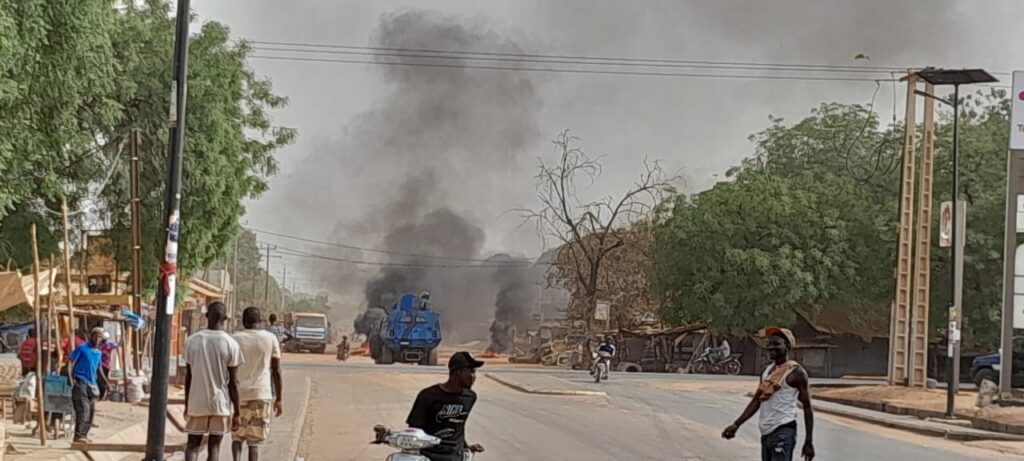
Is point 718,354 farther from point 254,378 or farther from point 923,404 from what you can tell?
point 254,378

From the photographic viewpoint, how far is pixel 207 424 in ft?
30.5

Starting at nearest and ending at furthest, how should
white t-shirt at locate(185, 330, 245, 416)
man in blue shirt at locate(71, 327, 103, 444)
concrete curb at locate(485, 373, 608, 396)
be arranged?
white t-shirt at locate(185, 330, 245, 416), man in blue shirt at locate(71, 327, 103, 444), concrete curb at locate(485, 373, 608, 396)

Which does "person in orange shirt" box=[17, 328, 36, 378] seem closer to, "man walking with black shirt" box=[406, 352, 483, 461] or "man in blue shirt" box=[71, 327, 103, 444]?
"man in blue shirt" box=[71, 327, 103, 444]

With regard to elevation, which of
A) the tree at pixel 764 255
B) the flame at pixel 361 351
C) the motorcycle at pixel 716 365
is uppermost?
the tree at pixel 764 255

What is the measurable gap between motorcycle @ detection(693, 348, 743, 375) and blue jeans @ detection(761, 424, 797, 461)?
3742cm

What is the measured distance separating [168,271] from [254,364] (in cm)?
182

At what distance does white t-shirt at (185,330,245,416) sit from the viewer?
29.8ft

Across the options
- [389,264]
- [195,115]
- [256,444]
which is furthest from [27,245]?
[389,264]

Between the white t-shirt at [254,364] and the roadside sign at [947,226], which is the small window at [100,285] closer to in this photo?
the roadside sign at [947,226]

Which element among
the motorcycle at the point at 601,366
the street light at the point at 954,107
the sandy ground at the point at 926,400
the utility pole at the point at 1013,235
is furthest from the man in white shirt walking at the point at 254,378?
the motorcycle at the point at 601,366

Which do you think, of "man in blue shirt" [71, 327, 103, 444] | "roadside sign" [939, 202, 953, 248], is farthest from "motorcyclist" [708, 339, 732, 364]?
"man in blue shirt" [71, 327, 103, 444]

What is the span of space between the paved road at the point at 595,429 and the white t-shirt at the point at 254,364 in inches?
154

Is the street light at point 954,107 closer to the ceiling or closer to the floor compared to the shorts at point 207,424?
closer to the ceiling

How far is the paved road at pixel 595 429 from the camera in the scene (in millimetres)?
14742
